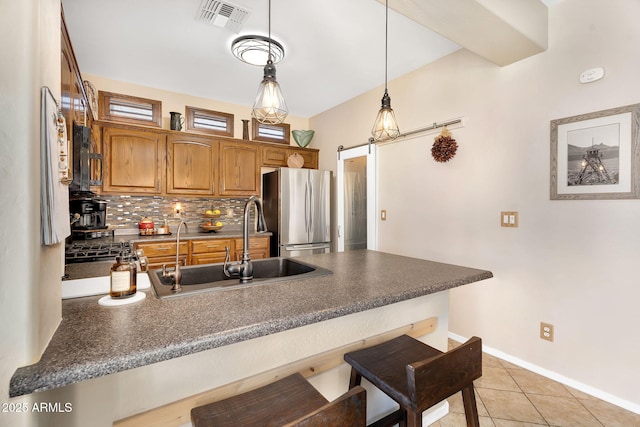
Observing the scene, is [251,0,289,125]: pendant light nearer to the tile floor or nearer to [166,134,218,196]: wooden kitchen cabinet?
the tile floor

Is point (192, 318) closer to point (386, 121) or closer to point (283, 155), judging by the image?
point (386, 121)

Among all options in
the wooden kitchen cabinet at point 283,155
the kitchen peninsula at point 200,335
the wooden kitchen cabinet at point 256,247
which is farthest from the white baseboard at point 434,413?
the wooden kitchen cabinet at point 283,155

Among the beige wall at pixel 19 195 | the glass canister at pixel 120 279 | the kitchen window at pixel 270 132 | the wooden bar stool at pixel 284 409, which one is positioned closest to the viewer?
the beige wall at pixel 19 195

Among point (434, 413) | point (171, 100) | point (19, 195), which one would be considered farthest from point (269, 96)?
point (171, 100)

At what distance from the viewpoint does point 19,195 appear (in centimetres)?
63

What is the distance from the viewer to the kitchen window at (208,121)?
12.4 ft

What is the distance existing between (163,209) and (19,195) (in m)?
3.36

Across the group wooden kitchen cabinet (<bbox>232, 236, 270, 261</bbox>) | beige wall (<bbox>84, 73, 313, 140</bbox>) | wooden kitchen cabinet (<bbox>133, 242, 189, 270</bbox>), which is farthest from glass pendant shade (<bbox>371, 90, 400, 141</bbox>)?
wooden kitchen cabinet (<bbox>133, 242, 189, 270</bbox>)

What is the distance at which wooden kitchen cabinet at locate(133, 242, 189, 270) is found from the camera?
10.1 feet

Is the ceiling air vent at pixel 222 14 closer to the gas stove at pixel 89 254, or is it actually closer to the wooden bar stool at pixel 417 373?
the gas stove at pixel 89 254

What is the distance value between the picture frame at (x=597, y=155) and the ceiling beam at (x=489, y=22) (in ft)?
2.01

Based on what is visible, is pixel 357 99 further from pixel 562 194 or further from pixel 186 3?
pixel 562 194

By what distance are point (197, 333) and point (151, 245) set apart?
273 cm

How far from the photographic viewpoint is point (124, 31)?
2.38 m
